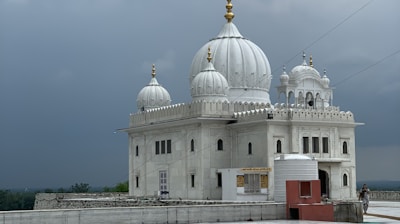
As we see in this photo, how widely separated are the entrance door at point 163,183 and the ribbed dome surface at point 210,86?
526cm

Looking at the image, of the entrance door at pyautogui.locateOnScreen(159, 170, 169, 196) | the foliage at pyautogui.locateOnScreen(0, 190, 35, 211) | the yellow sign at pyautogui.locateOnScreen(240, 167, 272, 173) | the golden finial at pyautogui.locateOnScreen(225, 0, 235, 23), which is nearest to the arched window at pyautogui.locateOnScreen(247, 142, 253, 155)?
the yellow sign at pyautogui.locateOnScreen(240, 167, 272, 173)

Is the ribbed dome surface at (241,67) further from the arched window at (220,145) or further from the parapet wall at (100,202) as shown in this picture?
the parapet wall at (100,202)

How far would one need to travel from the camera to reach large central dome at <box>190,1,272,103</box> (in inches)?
1805

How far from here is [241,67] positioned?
4594cm

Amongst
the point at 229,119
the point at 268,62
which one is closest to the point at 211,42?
the point at 268,62

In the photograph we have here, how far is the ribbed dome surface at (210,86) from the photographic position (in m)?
42.6

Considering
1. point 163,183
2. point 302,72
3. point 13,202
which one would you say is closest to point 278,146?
point 302,72

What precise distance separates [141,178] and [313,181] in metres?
Result: 21.4

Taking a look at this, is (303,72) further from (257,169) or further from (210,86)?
(257,169)

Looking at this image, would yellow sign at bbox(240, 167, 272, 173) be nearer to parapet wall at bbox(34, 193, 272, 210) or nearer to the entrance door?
parapet wall at bbox(34, 193, 272, 210)

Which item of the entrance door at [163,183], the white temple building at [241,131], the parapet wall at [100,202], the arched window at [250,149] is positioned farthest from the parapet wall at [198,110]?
the parapet wall at [100,202]

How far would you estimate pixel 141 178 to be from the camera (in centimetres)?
4809

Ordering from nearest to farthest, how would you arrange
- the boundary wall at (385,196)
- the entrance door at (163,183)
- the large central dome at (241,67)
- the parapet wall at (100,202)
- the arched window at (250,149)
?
the parapet wall at (100,202), the arched window at (250,149), the entrance door at (163,183), the boundary wall at (385,196), the large central dome at (241,67)

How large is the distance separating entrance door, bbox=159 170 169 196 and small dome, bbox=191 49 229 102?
17.3 feet
